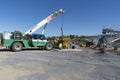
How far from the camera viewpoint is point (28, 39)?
25.8 meters

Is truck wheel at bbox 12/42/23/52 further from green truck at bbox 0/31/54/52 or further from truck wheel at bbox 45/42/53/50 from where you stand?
truck wheel at bbox 45/42/53/50

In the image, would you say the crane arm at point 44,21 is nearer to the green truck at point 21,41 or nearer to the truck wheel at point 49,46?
the green truck at point 21,41

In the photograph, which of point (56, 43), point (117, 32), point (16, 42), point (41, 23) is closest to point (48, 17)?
point (41, 23)

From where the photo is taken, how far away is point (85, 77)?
10.2 metres

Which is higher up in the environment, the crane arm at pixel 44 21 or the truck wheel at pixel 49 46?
the crane arm at pixel 44 21

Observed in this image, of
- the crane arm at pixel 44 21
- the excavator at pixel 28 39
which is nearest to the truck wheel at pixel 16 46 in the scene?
the excavator at pixel 28 39

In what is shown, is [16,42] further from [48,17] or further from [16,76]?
[16,76]

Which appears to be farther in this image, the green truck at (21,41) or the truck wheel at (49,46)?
the truck wheel at (49,46)

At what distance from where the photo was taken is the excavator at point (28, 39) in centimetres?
2378

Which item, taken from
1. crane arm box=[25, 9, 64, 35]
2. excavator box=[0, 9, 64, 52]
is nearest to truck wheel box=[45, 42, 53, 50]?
excavator box=[0, 9, 64, 52]

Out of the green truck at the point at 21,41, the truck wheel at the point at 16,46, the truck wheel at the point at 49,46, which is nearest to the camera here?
the green truck at the point at 21,41

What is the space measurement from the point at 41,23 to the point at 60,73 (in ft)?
59.9

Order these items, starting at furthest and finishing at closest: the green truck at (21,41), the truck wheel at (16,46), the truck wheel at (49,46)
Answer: the truck wheel at (49,46) < the truck wheel at (16,46) < the green truck at (21,41)

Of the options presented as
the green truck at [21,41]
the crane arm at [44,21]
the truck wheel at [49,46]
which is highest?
the crane arm at [44,21]
